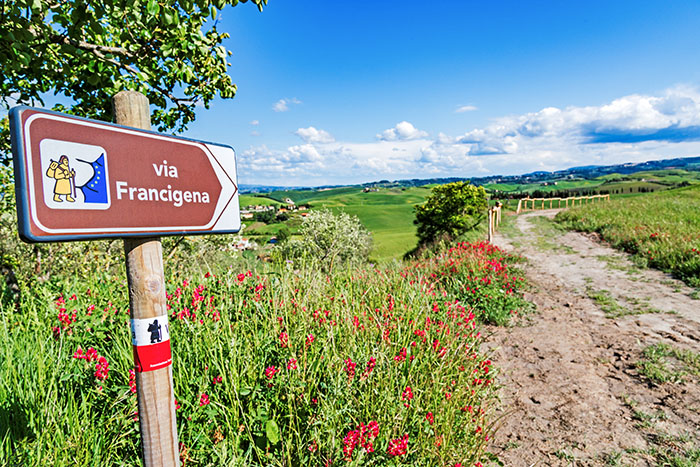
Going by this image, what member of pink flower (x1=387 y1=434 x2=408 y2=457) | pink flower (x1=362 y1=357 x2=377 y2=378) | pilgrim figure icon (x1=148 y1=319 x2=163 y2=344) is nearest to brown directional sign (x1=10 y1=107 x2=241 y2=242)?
pilgrim figure icon (x1=148 y1=319 x2=163 y2=344)

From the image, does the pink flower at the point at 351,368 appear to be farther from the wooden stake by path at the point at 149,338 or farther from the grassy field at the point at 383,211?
the grassy field at the point at 383,211

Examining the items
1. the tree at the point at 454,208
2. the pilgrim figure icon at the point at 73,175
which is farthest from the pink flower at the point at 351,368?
the tree at the point at 454,208

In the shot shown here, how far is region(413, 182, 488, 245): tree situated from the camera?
21375 millimetres

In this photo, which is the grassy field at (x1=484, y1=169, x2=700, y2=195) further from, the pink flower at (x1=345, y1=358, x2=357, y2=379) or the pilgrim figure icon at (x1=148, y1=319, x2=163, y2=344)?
the pilgrim figure icon at (x1=148, y1=319, x2=163, y2=344)

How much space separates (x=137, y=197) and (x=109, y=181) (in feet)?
0.38

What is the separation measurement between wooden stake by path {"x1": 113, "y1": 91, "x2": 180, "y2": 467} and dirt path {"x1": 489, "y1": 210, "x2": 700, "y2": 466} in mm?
2850

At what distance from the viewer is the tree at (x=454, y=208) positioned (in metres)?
21.4

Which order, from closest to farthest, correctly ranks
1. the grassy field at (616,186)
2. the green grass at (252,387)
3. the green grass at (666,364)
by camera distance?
the green grass at (252,387) < the green grass at (666,364) < the grassy field at (616,186)

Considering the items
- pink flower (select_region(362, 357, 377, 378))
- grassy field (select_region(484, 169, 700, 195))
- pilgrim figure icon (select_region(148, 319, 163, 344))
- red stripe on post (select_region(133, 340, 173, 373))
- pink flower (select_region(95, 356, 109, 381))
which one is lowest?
pink flower (select_region(362, 357, 377, 378))

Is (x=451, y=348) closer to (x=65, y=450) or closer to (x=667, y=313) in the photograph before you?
(x=65, y=450)

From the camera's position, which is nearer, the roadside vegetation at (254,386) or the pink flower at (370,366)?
the roadside vegetation at (254,386)

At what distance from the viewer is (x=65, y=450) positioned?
184 centimetres

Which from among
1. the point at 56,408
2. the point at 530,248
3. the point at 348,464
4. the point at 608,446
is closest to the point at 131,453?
the point at 56,408

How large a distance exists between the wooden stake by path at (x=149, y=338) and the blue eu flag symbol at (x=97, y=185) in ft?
0.79
